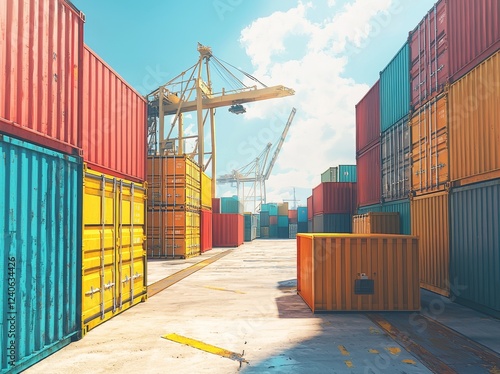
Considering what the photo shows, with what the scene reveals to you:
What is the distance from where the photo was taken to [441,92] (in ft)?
39.7

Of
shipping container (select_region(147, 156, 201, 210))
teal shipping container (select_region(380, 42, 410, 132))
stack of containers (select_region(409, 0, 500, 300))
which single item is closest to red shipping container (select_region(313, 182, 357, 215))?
shipping container (select_region(147, 156, 201, 210))

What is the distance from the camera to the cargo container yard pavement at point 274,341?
6.09 metres

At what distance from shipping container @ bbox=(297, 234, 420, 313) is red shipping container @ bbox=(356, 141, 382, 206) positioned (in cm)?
936

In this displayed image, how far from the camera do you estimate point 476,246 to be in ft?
32.9

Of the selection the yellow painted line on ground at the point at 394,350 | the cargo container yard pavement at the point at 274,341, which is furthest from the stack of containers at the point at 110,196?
the yellow painted line on ground at the point at 394,350

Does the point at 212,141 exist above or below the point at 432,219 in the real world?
above

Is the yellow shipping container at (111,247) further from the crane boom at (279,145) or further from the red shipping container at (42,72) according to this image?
the crane boom at (279,145)

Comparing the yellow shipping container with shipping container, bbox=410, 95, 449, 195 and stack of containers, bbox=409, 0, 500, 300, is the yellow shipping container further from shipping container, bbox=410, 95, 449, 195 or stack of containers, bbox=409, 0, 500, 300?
shipping container, bbox=410, 95, 449, 195

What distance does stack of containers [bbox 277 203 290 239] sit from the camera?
221 feet

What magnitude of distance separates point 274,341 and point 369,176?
14610 millimetres

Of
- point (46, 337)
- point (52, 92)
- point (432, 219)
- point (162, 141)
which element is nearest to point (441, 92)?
point (432, 219)

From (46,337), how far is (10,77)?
4170 mm

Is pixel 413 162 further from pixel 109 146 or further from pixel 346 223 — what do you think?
pixel 346 223

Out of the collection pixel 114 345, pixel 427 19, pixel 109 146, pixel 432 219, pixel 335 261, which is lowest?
pixel 114 345
